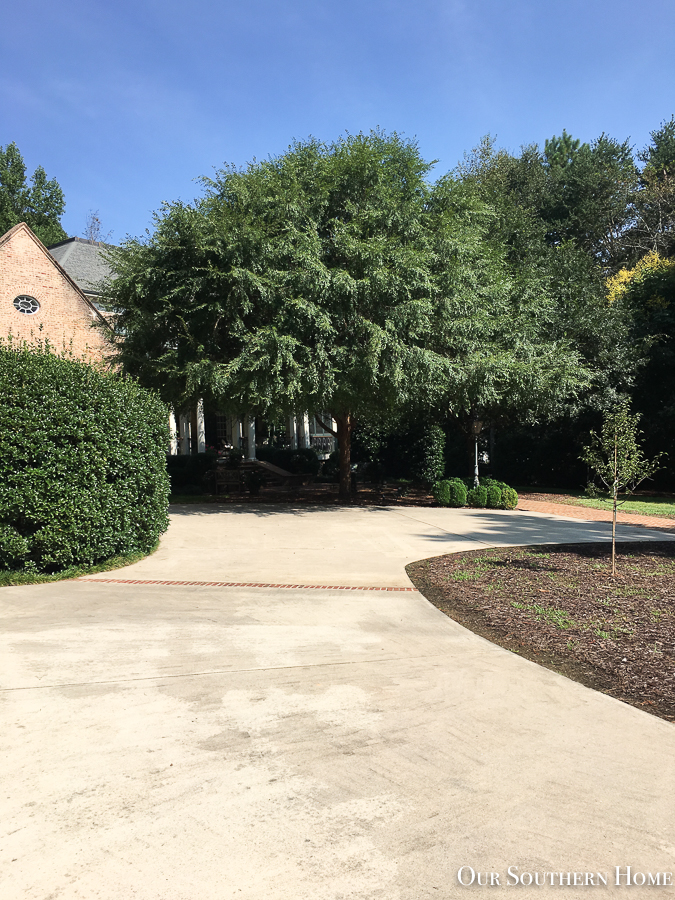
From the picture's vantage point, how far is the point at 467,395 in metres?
15.8

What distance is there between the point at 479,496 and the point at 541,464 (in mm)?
10277

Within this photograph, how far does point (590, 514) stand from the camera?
1596 centimetres

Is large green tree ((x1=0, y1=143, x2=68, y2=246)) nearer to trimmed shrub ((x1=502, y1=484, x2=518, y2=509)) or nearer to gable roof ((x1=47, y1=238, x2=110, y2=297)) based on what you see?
gable roof ((x1=47, y1=238, x2=110, y2=297))

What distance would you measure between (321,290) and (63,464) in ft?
23.1

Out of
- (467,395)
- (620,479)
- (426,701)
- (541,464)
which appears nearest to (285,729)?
→ (426,701)

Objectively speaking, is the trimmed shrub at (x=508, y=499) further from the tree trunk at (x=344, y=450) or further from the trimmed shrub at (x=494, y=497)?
the tree trunk at (x=344, y=450)

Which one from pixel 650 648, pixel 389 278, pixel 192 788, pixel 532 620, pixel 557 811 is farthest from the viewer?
pixel 389 278

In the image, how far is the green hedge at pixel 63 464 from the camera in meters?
7.75

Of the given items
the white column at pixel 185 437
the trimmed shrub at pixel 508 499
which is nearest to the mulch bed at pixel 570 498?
the trimmed shrub at pixel 508 499

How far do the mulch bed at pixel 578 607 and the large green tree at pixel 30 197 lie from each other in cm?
4804

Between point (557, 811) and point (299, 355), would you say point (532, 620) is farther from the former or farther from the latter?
point (299, 355)

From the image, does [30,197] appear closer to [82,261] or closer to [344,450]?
[82,261]

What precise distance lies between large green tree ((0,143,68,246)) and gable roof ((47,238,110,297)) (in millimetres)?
16451

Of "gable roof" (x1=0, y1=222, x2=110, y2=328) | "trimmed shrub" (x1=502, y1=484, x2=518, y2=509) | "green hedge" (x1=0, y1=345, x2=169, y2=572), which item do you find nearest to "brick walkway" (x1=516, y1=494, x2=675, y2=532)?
"trimmed shrub" (x1=502, y1=484, x2=518, y2=509)
